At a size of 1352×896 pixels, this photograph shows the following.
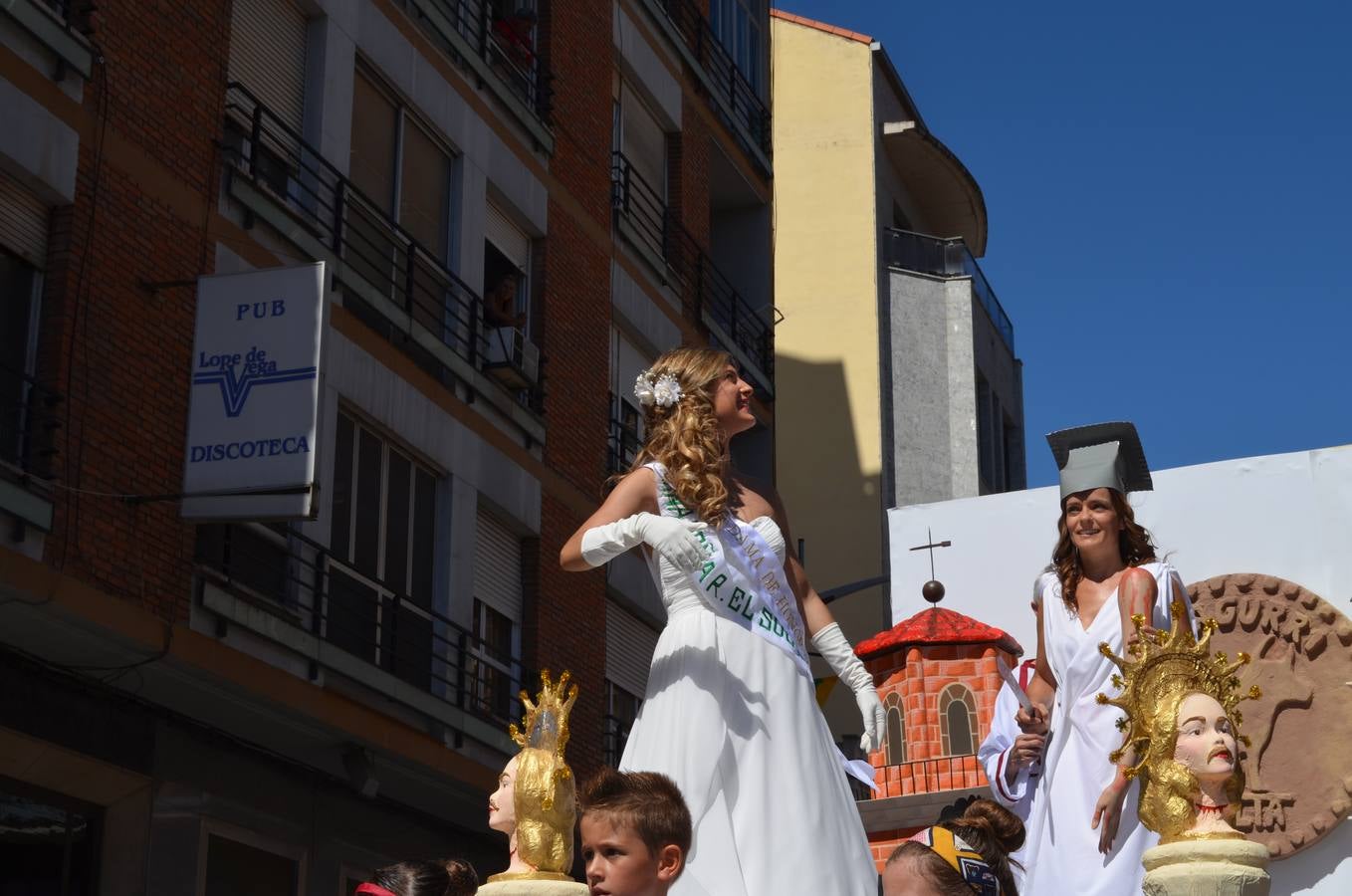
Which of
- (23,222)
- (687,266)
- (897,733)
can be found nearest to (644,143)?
(687,266)

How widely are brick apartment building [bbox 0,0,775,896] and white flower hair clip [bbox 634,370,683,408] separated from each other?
727 centimetres

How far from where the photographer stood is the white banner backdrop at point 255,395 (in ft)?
51.5

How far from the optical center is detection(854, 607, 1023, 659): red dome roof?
20.0 metres

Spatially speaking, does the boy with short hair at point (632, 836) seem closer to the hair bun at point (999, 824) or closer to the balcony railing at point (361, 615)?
the hair bun at point (999, 824)

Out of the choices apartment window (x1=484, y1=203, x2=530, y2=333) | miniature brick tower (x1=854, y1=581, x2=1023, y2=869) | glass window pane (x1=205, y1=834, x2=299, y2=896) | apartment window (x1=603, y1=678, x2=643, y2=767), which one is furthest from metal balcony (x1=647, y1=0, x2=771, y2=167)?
glass window pane (x1=205, y1=834, x2=299, y2=896)

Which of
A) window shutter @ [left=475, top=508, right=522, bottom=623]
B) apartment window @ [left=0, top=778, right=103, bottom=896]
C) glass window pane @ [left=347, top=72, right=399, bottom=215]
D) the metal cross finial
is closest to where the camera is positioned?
apartment window @ [left=0, top=778, right=103, bottom=896]

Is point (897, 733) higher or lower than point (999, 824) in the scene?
higher

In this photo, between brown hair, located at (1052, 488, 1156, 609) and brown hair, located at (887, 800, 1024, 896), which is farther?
brown hair, located at (1052, 488, 1156, 609)

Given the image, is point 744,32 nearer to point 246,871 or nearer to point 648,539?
point 246,871

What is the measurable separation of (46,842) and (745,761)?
958 cm

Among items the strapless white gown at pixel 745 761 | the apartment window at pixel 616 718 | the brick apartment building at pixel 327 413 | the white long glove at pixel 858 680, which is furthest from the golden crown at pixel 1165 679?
the apartment window at pixel 616 718

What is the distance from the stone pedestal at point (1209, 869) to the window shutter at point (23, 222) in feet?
36.7

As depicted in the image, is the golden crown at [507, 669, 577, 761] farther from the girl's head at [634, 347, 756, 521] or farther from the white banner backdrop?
the white banner backdrop

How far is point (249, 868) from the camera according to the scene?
17.4 m
